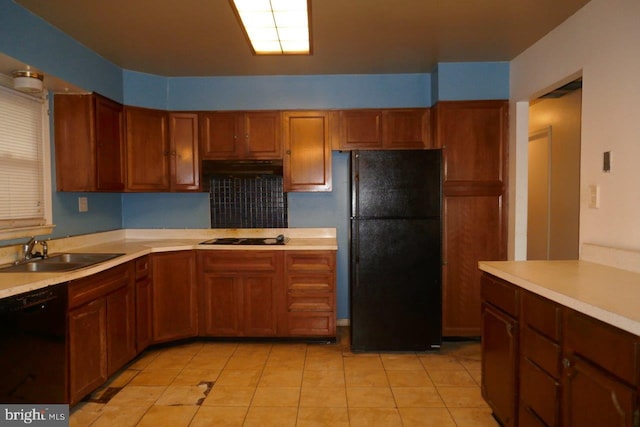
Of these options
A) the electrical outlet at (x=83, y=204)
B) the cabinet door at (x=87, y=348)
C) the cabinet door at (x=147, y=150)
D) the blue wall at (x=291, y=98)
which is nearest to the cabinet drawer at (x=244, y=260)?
the blue wall at (x=291, y=98)

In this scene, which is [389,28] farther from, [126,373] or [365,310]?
[126,373]

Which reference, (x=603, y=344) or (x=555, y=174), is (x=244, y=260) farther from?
(x=555, y=174)

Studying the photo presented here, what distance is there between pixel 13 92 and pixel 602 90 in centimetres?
375

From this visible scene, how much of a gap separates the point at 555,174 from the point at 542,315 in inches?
120

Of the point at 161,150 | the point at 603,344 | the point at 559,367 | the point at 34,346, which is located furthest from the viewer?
the point at 161,150

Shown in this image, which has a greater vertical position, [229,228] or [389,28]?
[389,28]

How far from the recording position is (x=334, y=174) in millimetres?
3812

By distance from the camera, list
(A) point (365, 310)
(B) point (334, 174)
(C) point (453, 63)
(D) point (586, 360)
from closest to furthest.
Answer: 1. (D) point (586, 360)
2. (A) point (365, 310)
3. (C) point (453, 63)
4. (B) point (334, 174)

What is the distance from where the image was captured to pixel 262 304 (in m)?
3.33

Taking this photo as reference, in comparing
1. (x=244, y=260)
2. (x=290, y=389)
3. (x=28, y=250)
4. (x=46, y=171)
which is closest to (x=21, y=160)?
(x=46, y=171)

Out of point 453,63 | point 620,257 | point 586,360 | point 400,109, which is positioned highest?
point 453,63

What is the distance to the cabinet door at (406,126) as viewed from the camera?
3.55m

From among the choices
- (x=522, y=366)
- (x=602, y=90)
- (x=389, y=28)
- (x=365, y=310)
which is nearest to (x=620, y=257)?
(x=522, y=366)

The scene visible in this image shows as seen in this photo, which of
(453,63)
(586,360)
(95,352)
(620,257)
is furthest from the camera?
(453,63)
